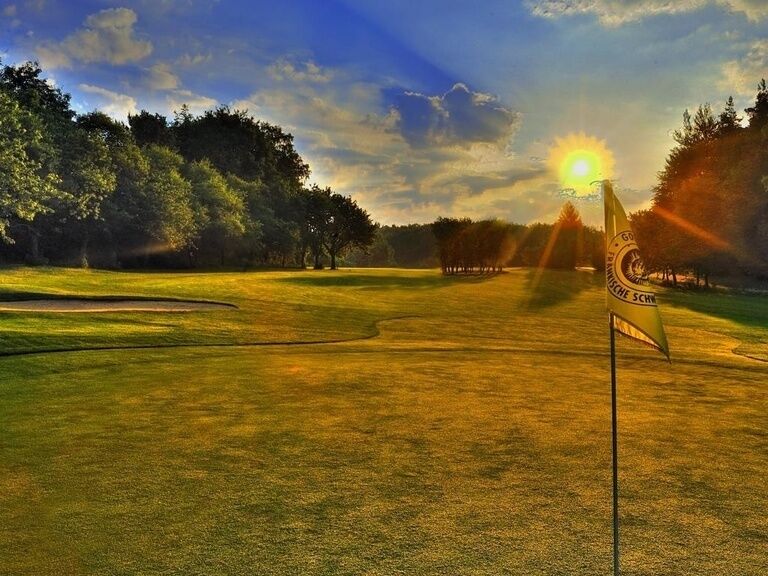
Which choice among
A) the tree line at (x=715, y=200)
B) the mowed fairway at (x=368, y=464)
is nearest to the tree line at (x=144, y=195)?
the mowed fairway at (x=368, y=464)

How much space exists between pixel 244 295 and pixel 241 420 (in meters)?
28.4

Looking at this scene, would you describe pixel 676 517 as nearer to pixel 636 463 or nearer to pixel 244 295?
pixel 636 463

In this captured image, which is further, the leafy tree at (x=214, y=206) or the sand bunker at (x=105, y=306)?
the leafy tree at (x=214, y=206)

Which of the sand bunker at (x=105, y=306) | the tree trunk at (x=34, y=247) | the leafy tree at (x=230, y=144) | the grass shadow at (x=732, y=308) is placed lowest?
the grass shadow at (x=732, y=308)

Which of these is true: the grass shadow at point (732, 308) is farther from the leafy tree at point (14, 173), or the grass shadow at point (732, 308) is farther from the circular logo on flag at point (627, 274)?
the leafy tree at point (14, 173)

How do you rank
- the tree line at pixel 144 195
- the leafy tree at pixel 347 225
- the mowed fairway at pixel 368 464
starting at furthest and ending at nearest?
the leafy tree at pixel 347 225
the tree line at pixel 144 195
the mowed fairway at pixel 368 464

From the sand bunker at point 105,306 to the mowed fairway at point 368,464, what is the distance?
858 cm

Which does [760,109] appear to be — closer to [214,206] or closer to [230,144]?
[214,206]

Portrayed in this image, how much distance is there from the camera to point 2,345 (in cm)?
1540

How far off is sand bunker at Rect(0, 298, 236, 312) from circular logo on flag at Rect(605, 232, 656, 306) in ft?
77.8

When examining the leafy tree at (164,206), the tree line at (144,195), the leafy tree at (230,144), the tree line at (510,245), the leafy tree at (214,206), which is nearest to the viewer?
the tree line at (144,195)

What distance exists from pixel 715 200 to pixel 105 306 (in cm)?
5262

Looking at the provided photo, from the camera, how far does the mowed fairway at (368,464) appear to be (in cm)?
A: 425

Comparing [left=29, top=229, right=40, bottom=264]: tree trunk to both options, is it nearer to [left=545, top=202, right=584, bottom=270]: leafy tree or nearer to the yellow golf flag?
the yellow golf flag
